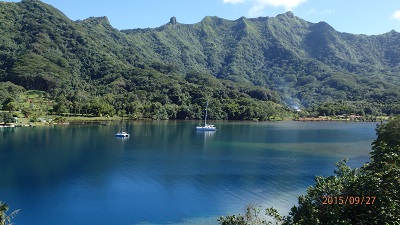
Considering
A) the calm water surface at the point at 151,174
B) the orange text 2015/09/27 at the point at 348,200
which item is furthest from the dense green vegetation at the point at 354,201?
the calm water surface at the point at 151,174

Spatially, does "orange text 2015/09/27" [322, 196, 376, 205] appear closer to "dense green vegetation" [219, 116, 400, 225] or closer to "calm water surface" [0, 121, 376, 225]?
"dense green vegetation" [219, 116, 400, 225]

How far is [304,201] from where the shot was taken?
22.6 metres

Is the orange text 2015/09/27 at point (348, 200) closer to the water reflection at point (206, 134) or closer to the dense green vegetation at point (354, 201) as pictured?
the dense green vegetation at point (354, 201)

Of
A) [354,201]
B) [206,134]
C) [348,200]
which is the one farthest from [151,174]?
[206,134]

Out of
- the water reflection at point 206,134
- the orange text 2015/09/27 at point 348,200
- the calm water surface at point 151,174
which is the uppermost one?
the orange text 2015/09/27 at point 348,200

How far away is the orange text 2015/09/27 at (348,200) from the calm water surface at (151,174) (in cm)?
2106

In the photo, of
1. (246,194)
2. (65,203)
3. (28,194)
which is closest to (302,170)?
(246,194)

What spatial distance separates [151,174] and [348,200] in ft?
152

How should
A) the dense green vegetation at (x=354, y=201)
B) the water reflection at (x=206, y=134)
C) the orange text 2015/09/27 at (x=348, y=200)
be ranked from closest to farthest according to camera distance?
1. the dense green vegetation at (x=354, y=201)
2. the orange text 2015/09/27 at (x=348, y=200)
3. the water reflection at (x=206, y=134)

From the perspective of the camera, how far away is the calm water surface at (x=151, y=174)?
1730 inches

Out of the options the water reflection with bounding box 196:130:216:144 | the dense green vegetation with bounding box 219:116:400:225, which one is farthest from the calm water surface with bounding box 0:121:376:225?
the dense green vegetation with bounding box 219:116:400:225

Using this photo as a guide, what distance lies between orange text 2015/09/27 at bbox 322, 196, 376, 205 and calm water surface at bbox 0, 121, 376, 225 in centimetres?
2106

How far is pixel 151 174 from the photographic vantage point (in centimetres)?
6331

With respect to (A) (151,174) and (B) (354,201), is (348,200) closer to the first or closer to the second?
(B) (354,201)
